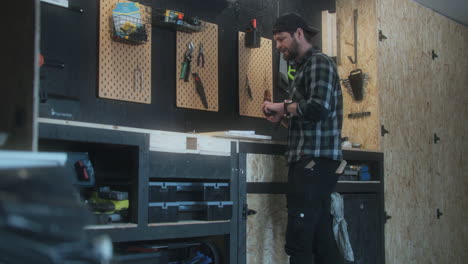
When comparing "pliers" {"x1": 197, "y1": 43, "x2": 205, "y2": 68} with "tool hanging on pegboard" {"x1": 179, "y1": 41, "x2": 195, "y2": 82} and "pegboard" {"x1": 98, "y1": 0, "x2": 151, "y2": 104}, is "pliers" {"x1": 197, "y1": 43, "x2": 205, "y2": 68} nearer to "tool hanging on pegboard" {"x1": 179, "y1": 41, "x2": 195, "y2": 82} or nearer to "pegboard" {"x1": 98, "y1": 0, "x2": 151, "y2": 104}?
"tool hanging on pegboard" {"x1": 179, "y1": 41, "x2": 195, "y2": 82}

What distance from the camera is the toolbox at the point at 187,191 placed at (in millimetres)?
1979

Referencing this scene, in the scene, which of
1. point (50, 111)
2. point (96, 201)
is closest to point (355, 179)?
point (96, 201)

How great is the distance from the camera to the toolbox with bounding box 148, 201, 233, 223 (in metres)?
1.95

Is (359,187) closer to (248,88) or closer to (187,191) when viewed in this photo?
(248,88)

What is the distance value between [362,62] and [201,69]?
1.30m

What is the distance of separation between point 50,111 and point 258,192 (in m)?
1.17

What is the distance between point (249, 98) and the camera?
3.26 metres

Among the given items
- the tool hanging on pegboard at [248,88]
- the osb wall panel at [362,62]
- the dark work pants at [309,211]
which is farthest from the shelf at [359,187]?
the tool hanging on pegboard at [248,88]

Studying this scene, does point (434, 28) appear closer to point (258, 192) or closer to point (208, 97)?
point (208, 97)

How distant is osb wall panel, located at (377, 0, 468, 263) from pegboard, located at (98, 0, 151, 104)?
5.76ft

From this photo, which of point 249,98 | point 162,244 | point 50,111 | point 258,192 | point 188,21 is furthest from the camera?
point 249,98

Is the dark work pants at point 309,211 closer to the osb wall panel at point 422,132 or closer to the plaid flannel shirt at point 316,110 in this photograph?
the plaid flannel shirt at point 316,110

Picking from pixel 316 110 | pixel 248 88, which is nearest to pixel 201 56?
pixel 248 88

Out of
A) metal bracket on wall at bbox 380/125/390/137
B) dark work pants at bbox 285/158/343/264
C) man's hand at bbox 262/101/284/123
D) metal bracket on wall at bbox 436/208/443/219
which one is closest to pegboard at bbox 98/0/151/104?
man's hand at bbox 262/101/284/123
